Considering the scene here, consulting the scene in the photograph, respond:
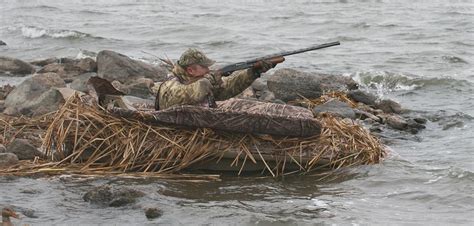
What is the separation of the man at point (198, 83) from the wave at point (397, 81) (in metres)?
6.87

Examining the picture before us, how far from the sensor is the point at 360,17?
24.6 meters

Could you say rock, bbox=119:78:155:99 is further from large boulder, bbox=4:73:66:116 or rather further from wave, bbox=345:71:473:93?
wave, bbox=345:71:473:93

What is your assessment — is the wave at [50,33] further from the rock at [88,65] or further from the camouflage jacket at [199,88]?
the camouflage jacket at [199,88]

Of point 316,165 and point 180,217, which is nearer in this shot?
point 180,217

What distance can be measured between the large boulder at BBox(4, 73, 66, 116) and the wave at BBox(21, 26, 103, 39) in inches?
366

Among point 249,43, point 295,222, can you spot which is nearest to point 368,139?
point 295,222

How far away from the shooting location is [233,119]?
8.59m

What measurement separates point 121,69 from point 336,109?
13.5ft

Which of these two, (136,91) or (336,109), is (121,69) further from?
(336,109)

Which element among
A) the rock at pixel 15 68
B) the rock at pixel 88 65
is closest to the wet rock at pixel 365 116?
the rock at pixel 88 65

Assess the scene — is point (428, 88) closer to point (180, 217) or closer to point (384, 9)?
point (180, 217)

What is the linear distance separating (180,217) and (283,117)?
6.03 feet

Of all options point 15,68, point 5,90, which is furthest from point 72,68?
point 5,90

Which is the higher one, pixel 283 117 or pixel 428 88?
pixel 283 117
